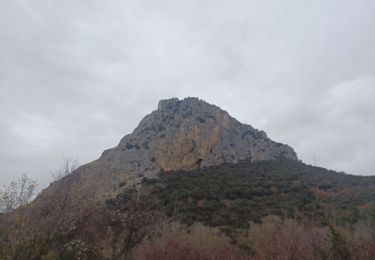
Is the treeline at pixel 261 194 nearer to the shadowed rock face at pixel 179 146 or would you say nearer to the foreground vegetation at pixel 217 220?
the foreground vegetation at pixel 217 220

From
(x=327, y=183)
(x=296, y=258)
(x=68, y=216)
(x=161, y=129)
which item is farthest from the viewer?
(x=161, y=129)

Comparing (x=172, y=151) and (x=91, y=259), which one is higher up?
(x=172, y=151)

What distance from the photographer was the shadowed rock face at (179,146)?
49.0 metres

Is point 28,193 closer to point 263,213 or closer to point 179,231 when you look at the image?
point 179,231

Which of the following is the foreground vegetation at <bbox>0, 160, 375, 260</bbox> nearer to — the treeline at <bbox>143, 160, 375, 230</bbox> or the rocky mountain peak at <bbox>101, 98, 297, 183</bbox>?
the treeline at <bbox>143, 160, 375, 230</bbox>

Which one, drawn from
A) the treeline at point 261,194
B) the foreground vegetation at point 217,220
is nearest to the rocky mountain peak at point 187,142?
the foreground vegetation at point 217,220

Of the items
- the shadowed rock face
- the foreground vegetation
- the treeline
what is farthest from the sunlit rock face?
the treeline

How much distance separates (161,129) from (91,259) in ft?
124

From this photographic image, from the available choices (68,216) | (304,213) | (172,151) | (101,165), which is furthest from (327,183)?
(68,216)

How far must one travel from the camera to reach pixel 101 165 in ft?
172

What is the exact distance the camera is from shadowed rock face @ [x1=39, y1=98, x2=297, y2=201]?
49000mm

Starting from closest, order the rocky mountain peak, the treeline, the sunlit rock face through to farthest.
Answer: the treeline
the rocky mountain peak
the sunlit rock face

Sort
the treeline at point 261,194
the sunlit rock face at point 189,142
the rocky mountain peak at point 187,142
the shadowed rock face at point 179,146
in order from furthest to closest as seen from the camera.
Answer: the sunlit rock face at point 189,142 < the rocky mountain peak at point 187,142 < the shadowed rock face at point 179,146 < the treeline at point 261,194

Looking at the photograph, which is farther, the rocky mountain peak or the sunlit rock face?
the sunlit rock face
